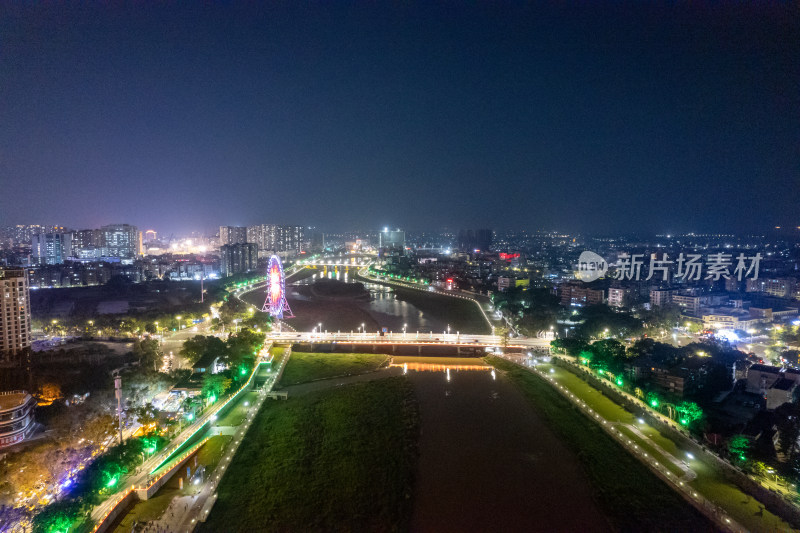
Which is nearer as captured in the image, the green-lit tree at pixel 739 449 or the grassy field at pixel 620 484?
the grassy field at pixel 620 484

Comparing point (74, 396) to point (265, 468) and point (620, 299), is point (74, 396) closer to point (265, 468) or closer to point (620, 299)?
point (265, 468)

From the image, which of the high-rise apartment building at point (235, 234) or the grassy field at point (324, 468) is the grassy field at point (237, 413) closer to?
the grassy field at point (324, 468)

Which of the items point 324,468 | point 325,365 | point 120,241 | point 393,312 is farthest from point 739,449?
point 120,241

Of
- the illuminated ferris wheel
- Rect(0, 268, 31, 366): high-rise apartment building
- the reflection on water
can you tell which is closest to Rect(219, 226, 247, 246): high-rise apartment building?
the reflection on water

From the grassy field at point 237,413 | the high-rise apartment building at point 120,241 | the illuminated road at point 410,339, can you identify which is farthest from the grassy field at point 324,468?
the high-rise apartment building at point 120,241

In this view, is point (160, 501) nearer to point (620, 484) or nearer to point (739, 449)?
point (620, 484)

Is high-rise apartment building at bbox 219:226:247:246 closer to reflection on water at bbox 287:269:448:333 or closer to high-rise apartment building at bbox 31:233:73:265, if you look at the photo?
high-rise apartment building at bbox 31:233:73:265

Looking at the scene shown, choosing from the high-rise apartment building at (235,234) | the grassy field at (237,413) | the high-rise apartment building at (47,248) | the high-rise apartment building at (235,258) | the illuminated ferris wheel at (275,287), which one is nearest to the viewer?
the grassy field at (237,413)
